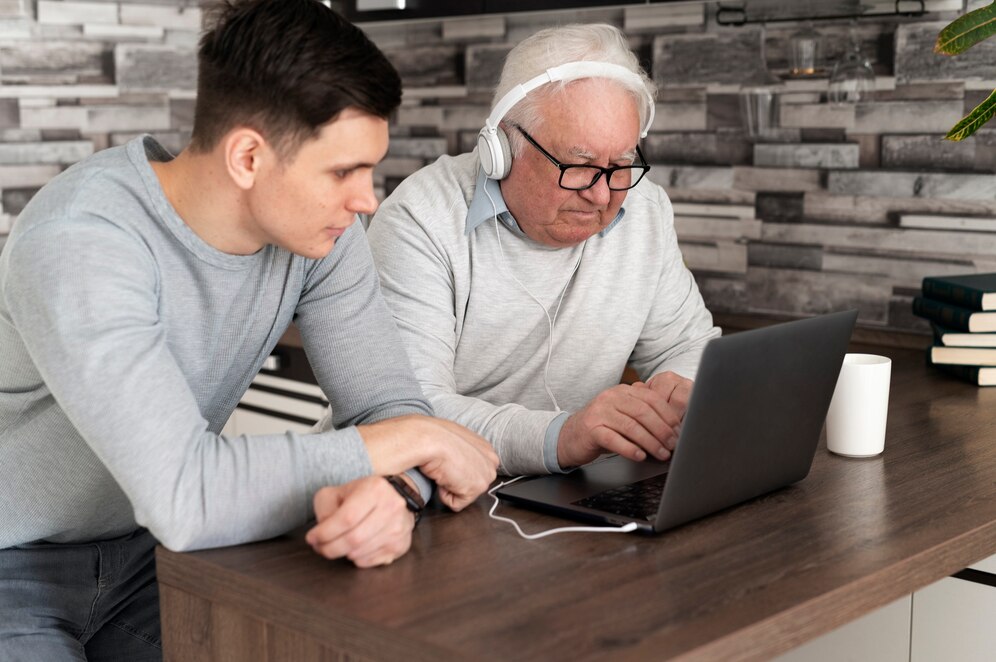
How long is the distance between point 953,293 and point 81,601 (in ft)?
5.26

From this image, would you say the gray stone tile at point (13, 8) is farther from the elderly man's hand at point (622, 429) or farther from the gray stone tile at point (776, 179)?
the elderly man's hand at point (622, 429)

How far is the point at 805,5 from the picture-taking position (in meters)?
2.60

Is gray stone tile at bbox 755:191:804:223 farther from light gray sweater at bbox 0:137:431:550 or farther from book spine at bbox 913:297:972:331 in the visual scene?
light gray sweater at bbox 0:137:431:550

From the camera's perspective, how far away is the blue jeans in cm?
142

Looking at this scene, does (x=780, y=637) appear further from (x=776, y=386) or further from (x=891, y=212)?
(x=891, y=212)

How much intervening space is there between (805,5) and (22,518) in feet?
6.40

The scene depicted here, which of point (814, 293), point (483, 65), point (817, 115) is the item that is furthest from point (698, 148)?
point (483, 65)

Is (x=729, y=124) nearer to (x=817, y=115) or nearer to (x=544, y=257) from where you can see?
(x=817, y=115)

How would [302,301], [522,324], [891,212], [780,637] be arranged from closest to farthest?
[780,637] → [302,301] → [522,324] → [891,212]

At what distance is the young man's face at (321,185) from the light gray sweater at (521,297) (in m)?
0.45

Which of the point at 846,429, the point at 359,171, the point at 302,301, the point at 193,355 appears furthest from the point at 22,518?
the point at 846,429

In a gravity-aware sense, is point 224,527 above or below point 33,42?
below

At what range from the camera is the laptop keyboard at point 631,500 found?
1.37 metres

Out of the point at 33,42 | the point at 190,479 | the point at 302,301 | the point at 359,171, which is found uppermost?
the point at 33,42
